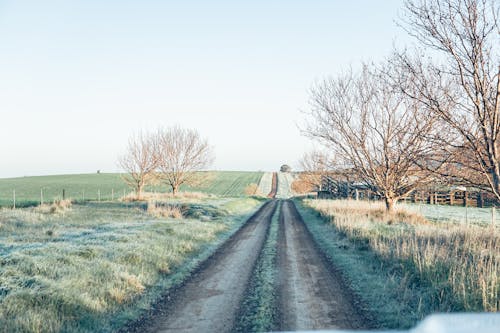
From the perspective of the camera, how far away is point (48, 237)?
14.3 meters

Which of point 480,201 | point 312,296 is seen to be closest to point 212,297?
point 312,296

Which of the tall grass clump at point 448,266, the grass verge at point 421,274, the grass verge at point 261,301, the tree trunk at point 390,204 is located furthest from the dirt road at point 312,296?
the tree trunk at point 390,204

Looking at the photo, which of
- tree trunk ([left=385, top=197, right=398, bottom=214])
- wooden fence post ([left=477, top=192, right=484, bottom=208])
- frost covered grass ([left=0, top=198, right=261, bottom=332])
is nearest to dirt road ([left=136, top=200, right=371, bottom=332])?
frost covered grass ([left=0, top=198, right=261, bottom=332])

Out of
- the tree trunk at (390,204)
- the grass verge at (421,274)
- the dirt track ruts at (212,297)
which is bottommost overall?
the dirt track ruts at (212,297)

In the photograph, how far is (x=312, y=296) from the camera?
7973 mm

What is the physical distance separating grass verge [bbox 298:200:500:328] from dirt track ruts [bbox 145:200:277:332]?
2.78m

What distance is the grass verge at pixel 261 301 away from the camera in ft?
20.3

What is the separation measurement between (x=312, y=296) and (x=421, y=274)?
2.76 meters

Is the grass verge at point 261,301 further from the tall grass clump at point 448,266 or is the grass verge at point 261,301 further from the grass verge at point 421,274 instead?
the tall grass clump at point 448,266

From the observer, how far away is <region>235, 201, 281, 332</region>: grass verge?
619cm

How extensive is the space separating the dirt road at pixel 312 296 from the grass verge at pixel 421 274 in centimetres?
45

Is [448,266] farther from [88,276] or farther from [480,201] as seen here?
[480,201]

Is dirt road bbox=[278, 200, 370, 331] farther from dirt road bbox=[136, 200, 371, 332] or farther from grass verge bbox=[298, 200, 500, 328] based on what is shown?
grass verge bbox=[298, 200, 500, 328]

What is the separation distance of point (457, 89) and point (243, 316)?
965 centimetres
